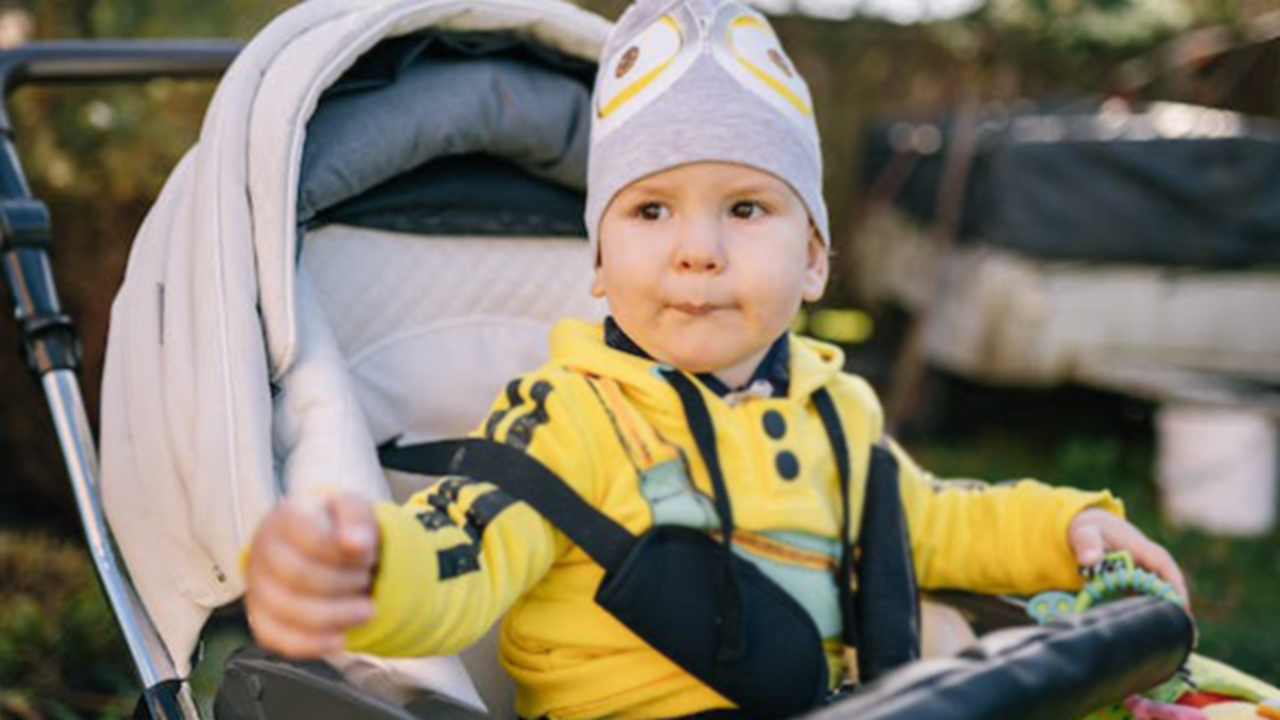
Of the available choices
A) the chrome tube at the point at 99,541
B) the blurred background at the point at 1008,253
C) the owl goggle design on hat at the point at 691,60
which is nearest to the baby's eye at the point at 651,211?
the owl goggle design on hat at the point at 691,60

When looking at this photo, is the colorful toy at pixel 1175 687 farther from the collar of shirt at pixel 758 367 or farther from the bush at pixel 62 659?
the bush at pixel 62 659

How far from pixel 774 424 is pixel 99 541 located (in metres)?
0.90

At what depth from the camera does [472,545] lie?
4.40 ft

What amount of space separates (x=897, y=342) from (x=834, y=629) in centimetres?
658

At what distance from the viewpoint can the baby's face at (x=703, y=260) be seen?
155cm

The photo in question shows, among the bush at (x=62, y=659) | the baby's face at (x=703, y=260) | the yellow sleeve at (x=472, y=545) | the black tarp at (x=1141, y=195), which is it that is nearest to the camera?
the yellow sleeve at (x=472, y=545)

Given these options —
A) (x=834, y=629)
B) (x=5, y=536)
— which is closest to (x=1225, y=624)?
(x=834, y=629)

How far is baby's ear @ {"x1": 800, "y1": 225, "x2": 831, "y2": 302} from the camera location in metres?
1.69

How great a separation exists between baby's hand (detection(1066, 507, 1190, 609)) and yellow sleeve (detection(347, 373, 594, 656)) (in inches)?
25.2

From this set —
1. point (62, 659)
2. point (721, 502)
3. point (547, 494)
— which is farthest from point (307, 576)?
point (62, 659)

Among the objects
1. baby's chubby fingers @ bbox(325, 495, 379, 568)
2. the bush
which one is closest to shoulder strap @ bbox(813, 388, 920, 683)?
baby's chubby fingers @ bbox(325, 495, 379, 568)

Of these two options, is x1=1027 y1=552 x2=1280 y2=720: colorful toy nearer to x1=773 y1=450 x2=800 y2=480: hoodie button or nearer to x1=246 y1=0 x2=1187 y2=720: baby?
x1=246 y1=0 x2=1187 y2=720: baby

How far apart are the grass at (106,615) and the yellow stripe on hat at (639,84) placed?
148 cm

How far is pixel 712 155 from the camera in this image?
1550 millimetres
